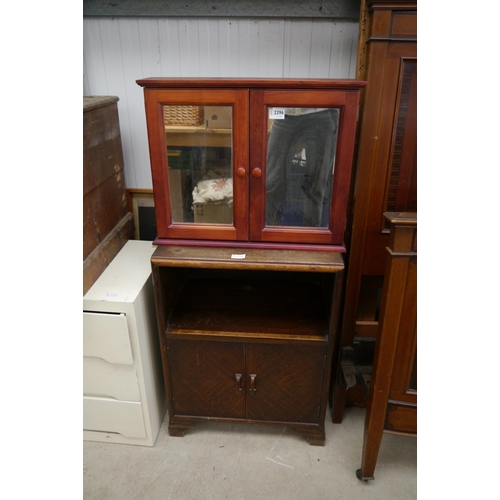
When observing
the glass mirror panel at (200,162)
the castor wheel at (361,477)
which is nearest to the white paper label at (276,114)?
the glass mirror panel at (200,162)

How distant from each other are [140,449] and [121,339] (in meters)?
0.55

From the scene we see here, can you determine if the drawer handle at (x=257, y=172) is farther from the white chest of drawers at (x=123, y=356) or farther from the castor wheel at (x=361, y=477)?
the castor wheel at (x=361, y=477)

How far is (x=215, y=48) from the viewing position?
1.57 m

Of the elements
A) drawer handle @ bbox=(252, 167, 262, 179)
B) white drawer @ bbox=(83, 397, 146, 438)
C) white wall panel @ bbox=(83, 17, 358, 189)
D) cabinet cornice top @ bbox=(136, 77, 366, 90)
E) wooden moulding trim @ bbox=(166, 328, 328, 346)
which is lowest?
white drawer @ bbox=(83, 397, 146, 438)

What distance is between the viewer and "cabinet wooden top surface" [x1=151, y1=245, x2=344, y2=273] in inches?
50.4

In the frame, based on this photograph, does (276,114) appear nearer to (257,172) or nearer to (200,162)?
(257,172)

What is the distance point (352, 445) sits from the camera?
161 centimetres

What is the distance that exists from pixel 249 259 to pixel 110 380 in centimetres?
72

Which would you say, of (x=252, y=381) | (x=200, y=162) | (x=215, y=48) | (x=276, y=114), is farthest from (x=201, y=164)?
(x=252, y=381)

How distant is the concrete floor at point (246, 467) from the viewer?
→ 1422 mm

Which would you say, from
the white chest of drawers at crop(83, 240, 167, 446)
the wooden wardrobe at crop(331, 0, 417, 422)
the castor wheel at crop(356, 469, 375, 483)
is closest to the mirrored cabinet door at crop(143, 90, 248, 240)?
the white chest of drawers at crop(83, 240, 167, 446)

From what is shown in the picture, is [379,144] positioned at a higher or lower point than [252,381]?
higher

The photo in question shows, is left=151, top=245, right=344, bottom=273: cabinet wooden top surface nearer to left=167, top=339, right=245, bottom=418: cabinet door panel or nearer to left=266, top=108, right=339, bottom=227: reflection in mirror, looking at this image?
left=266, top=108, right=339, bottom=227: reflection in mirror

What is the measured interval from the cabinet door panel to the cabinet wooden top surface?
0.35 m
